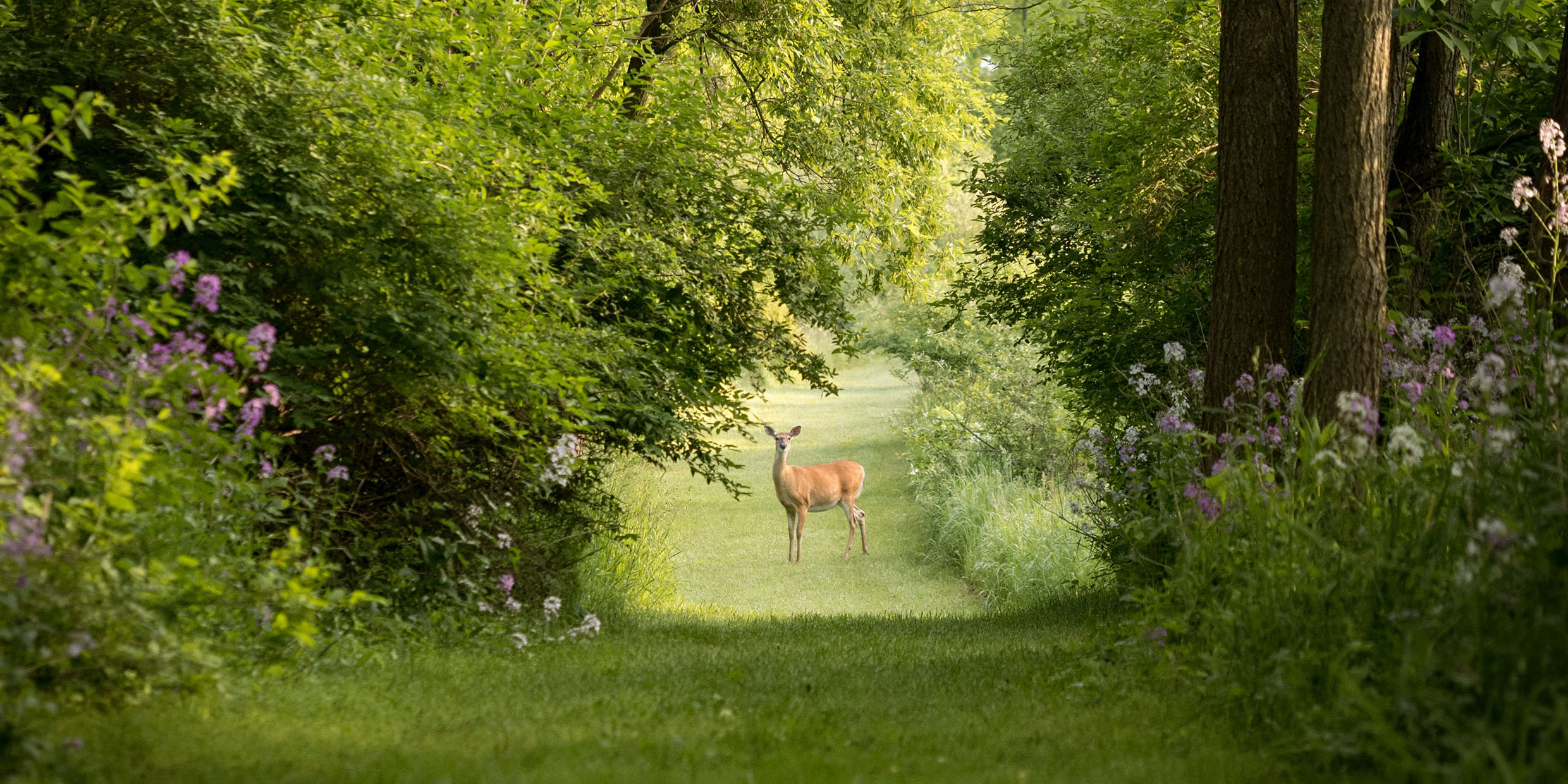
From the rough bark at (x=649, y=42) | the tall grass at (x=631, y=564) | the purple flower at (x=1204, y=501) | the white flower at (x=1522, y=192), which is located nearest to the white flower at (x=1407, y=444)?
Result: the purple flower at (x=1204, y=501)

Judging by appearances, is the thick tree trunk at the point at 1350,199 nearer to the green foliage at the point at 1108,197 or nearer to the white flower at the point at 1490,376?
the white flower at the point at 1490,376

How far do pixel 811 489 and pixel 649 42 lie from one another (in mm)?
9822

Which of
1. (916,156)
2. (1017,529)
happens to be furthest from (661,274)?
(1017,529)

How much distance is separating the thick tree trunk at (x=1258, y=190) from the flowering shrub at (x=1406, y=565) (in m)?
0.82

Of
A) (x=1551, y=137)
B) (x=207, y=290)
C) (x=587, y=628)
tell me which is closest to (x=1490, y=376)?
Result: (x=1551, y=137)

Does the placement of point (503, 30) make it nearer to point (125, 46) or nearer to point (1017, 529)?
point (125, 46)

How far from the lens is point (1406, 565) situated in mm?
4496

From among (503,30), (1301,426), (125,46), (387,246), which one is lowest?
(1301,426)

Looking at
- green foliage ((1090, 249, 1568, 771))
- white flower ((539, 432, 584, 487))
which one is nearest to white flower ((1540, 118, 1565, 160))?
green foliage ((1090, 249, 1568, 771))

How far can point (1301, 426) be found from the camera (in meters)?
6.37

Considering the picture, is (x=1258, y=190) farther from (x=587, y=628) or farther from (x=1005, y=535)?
(x=1005, y=535)

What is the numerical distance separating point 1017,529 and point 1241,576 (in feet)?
38.3

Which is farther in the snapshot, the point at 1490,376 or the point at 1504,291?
the point at 1504,291

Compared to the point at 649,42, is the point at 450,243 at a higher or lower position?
lower
